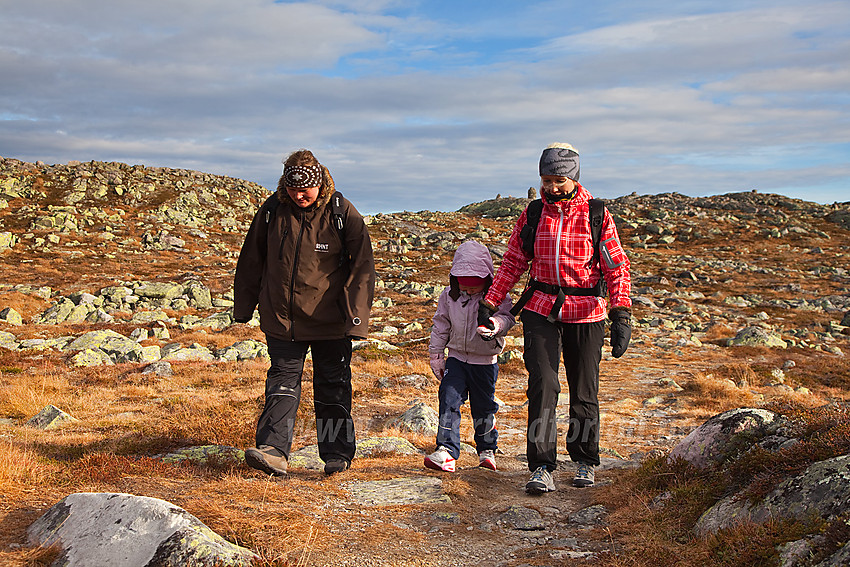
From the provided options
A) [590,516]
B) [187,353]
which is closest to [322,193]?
[590,516]

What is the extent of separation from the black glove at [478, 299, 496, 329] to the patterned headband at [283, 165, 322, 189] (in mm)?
1921

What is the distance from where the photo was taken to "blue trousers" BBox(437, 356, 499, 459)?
6.04 meters

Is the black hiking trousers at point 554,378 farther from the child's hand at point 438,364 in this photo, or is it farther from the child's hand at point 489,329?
the child's hand at point 438,364

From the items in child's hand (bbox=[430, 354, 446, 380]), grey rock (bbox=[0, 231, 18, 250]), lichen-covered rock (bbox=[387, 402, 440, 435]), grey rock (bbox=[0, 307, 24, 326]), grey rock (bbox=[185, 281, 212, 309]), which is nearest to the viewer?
child's hand (bbox=[430, 354, 446, 380])

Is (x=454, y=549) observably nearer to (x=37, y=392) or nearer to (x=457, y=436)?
(x=457, y=436)

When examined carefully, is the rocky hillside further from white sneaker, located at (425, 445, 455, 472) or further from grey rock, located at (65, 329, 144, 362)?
white sneaker, located at (425, 445, 455, 472)

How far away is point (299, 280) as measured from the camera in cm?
537

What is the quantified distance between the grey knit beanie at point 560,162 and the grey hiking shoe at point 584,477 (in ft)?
8.82

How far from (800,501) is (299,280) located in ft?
13.0

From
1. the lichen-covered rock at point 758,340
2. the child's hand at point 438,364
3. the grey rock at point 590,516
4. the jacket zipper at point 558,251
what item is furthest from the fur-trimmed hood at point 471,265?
the lichen-covered rock at point 758,340

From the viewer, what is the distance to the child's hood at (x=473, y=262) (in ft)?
20.4

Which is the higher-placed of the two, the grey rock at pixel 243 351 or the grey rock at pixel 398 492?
the grey rock at pixel 398 492

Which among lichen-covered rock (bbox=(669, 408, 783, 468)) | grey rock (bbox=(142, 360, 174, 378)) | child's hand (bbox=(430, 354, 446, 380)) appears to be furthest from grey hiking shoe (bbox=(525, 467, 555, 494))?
grey rock (bbox=(142, 360, 174, 378))

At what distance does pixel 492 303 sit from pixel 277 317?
2.00m
